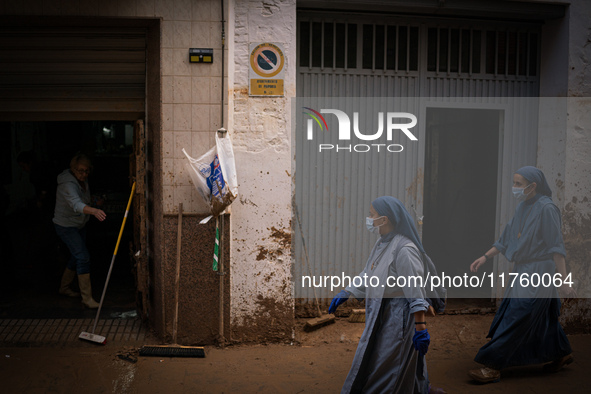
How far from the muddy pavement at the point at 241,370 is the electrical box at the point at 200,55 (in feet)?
9.50

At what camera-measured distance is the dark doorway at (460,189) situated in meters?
7.13

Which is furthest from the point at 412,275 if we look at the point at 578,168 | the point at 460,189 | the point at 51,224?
the point at 51,224

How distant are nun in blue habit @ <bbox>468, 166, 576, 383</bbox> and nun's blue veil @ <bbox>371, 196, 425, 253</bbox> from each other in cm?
144

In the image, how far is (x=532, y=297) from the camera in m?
4.60

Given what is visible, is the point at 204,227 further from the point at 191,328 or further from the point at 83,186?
the point at 83,186

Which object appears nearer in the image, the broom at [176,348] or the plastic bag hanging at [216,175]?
the plastic bag hanging at [216,175]

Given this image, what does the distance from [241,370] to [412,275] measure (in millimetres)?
2069

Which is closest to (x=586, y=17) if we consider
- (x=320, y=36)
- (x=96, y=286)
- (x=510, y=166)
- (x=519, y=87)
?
(x=519, y=87)

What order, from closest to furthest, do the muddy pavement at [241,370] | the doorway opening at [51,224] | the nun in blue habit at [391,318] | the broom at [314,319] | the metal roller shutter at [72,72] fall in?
1. the nun in blue habit at [391,318]
2. the muddy pavement at [241,370]
3. the metal roller shutter at [72,72]
4. the broom at [314,319]
5. the doorway opening at [51,224]

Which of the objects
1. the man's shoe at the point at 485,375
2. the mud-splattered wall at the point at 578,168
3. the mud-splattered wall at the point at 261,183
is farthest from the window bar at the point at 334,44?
the man's shoe at the point at 485,375

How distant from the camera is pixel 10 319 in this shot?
5.83m

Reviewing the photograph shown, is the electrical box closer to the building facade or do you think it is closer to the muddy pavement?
the building facade

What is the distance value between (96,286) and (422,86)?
509cm

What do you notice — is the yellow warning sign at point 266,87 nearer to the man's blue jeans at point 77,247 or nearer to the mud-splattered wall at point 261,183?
the mud-splattered wall at point 261,183
